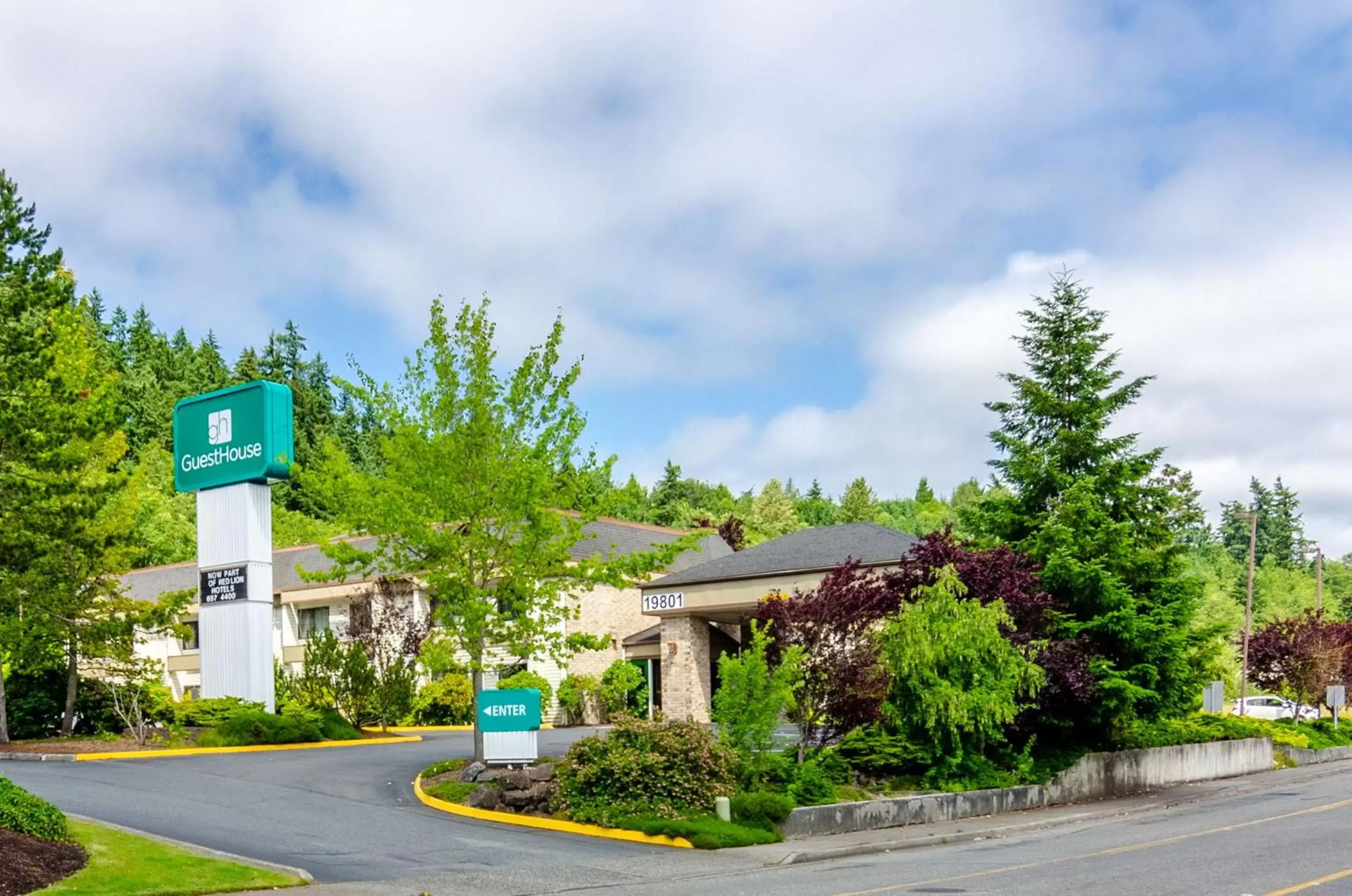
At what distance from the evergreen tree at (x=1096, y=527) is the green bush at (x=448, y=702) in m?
21.4

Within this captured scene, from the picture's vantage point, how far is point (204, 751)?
93.2 feet

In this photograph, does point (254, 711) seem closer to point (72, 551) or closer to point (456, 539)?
point (72, 551)

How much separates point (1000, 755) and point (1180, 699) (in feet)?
21.4

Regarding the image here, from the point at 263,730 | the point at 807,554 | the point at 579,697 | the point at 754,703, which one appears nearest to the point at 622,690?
the point at 579,697

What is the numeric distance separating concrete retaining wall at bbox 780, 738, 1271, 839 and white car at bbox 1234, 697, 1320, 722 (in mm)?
19276

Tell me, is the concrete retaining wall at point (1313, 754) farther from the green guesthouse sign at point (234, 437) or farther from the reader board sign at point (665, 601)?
the green guesthouse sign at point (234, 437)

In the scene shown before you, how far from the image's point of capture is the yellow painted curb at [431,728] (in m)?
39.4

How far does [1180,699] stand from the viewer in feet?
94.7

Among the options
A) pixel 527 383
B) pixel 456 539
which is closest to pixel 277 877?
pixel 456 539

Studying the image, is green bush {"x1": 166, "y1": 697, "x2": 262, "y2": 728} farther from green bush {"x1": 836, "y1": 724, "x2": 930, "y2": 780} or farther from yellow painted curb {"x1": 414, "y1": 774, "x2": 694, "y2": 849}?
green bush {"x1": 836, "y1": 724, "x2": 930, "y2": 780}

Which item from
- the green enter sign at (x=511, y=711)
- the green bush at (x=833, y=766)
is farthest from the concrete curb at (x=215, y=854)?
the green bush at (x=833, y=766)

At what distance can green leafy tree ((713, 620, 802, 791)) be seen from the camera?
2008 cm

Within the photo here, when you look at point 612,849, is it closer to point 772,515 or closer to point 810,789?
point 810,789

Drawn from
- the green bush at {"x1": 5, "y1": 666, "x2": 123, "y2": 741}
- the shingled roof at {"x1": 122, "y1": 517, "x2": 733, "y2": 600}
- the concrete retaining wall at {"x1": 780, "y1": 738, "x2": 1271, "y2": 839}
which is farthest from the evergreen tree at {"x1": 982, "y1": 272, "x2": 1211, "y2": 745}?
the green bush at {"x1": 5, "y1": 666, "x2": 123, "y2": 741}
